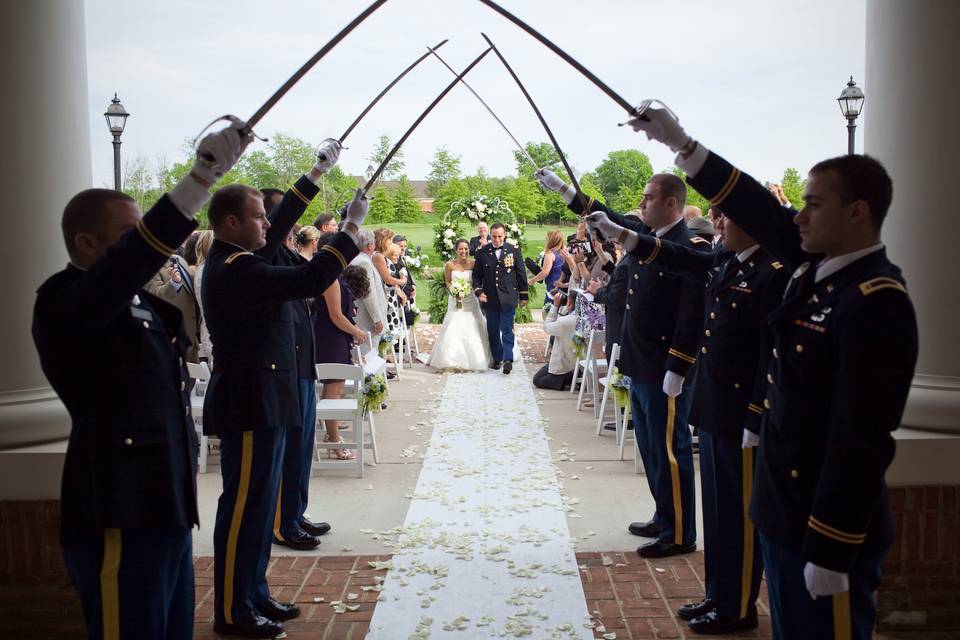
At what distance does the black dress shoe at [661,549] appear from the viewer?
507 centimetres

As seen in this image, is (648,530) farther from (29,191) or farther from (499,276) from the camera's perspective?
(499,276)

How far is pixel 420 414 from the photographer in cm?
974

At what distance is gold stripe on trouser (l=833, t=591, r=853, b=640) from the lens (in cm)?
245

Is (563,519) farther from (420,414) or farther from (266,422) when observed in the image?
(420,414)

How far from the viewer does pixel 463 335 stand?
12820 mm

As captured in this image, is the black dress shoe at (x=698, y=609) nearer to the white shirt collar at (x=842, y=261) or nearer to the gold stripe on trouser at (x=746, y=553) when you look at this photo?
the gold stripe on trouser at (x=746, y=553)

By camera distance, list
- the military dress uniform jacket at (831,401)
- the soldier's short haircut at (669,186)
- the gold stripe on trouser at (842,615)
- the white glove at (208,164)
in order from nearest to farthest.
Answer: the military dress uniform jacket at (831,401)
the gold stripe on trouser at (842,615)
the white glove at (208,164)
the soldier's short haircut at (669,186)

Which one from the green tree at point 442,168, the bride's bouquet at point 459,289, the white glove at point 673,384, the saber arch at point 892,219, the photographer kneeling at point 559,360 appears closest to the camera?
the saber arch at point 892,219

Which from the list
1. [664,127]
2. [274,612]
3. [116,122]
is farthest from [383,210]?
[664,127]

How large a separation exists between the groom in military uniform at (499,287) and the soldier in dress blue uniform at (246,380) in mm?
8316

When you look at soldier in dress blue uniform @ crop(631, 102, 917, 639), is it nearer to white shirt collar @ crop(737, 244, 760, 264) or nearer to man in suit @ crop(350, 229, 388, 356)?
white shirt collar @ crop(737, 244, 760, 264)

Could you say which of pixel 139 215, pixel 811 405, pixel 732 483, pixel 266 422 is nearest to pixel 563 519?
pixel 732 483

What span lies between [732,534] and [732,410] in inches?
24.0

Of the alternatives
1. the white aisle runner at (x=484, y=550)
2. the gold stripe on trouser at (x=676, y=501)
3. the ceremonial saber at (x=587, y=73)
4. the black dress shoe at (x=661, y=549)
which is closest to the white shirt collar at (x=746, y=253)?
the ceremonial saber at (x=587, y=73)
